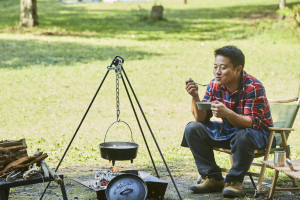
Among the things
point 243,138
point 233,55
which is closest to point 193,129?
point 243,138

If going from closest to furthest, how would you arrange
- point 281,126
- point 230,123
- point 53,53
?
1. point 230,123
2. point 281,126
3. point 53,53

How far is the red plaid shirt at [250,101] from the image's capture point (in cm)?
480

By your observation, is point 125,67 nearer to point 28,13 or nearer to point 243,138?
point 28,13

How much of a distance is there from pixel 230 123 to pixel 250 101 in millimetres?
294

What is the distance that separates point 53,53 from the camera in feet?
49.5

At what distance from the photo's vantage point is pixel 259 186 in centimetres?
490

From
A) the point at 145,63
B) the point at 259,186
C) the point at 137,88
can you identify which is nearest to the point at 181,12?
the point at 145,63

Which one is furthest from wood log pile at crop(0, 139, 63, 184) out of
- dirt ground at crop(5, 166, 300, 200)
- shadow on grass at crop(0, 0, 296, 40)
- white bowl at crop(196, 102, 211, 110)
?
shadow on grass at crop(0, 0, 296, 40)

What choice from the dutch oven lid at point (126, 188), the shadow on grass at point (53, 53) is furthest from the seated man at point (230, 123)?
the shadow on grass at point (53, 53)

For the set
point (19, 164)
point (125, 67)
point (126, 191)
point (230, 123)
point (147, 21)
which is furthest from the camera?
point (147, 21)

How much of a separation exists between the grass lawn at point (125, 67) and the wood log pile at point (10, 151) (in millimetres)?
2163

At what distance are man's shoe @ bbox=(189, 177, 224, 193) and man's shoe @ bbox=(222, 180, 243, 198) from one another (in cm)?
19

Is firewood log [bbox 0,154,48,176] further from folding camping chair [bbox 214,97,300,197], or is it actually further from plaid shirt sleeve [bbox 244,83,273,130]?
plaid shirt sleeve [bbox 244,83,273,130]

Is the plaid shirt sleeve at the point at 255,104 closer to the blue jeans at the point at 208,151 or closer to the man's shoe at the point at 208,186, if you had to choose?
the blue jeans at the point at 208,151
